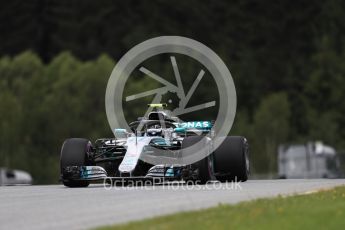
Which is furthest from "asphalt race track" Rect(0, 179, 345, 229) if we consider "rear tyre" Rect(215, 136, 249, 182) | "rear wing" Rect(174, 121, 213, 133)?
"rear wing" Rect(174, 121, 213, 133)

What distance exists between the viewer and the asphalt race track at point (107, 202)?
15492mm

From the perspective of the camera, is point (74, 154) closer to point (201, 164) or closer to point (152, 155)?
point (152, 155)

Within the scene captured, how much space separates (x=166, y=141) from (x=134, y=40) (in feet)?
275

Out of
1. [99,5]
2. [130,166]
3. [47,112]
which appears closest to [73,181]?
[130,166]

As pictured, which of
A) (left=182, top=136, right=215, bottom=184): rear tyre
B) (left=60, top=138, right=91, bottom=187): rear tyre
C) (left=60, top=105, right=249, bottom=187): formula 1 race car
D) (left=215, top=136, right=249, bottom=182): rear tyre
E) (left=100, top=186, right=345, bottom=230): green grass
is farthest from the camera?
(left=215, top=136, right=249, bottom=182): rear tyre

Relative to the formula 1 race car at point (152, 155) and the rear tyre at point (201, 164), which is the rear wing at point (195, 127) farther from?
the rear tyre at point (201, 164)

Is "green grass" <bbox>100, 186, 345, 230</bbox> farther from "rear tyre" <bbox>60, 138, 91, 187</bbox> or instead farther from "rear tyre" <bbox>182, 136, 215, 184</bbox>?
"rear tyre" <bbox>60, 138, 91, 187</bbox>

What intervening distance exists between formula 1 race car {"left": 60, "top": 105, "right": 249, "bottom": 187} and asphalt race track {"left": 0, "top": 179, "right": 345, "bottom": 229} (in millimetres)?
919

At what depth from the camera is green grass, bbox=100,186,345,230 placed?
14.4 metres

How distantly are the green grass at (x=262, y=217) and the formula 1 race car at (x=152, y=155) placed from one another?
569 cm

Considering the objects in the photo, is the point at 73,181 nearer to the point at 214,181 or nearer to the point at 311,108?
the point at 214,181

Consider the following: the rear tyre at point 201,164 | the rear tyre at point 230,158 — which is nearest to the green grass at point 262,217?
the rear tyre at point 201,164

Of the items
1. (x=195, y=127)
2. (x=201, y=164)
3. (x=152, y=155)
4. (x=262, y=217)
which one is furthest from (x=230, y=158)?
(x=262, y=217)

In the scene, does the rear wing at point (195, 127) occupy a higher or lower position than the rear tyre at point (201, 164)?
higher
